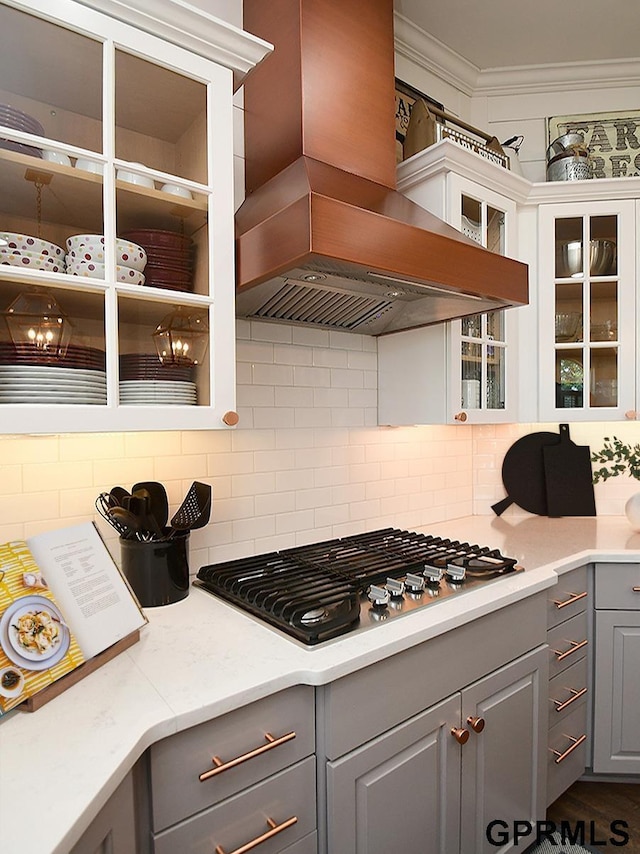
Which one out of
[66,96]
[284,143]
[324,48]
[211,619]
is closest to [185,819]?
[211,619]

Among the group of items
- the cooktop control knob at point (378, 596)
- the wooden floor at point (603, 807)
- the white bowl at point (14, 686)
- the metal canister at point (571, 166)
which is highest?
the metal canister at point (571, 166)

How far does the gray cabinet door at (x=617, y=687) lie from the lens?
1.94 m

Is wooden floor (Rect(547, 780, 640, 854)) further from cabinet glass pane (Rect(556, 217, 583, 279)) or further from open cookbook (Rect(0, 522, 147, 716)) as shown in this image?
cabinet glass pane (Rect(556, 217, 583, 279))

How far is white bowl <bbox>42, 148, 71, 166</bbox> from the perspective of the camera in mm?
1097

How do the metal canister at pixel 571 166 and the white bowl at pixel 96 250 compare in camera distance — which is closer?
the white bowl at pixel 96 250

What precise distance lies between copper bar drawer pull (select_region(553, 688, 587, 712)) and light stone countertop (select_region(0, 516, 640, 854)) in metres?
0.47

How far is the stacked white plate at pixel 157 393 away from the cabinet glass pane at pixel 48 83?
0.48 m

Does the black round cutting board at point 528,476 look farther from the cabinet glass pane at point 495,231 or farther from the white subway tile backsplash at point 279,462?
the cabinet glass pane at point 495,231

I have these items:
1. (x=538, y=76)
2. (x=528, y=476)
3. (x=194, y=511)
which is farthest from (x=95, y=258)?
(x=538, y=76)

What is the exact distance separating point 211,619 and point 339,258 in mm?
915

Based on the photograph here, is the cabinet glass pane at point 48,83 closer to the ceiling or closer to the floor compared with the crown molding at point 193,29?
closer to the floor

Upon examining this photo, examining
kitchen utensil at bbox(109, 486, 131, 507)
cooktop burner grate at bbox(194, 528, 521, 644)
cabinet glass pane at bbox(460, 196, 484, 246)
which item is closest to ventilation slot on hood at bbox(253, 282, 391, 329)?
cabinet glass pane at bbox(460, 196, 484, 246)

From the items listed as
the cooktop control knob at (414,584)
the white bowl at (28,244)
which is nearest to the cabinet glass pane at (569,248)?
the cooktop control knob at (414,584)

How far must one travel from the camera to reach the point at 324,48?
157 cm
